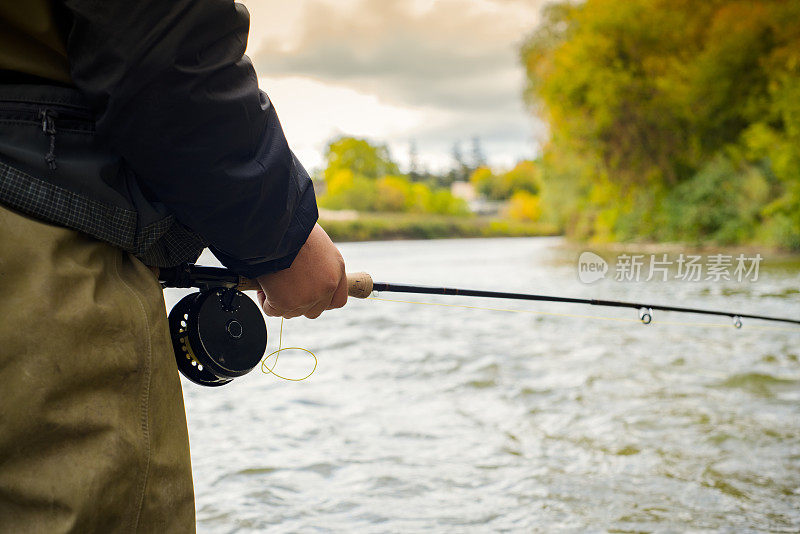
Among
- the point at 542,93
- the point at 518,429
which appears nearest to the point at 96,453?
the point at 518,429

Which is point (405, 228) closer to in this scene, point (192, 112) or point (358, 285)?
point (358, 285)

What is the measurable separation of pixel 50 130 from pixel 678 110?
90.5ft

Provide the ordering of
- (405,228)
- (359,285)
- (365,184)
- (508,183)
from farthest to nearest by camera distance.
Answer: (508,183) < (365,184) < (405,228) < (359,285)

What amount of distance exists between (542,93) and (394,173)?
3295 centimetres

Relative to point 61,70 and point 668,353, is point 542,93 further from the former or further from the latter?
point 61,70

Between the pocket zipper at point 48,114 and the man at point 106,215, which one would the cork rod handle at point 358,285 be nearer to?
the man at point 106,215

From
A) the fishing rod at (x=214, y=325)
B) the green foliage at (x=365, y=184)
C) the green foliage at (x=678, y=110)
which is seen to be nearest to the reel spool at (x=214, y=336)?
the fishing rod at (x=214, y=325)

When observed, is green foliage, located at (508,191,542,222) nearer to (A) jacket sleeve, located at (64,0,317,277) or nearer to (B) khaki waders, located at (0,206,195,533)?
(A) jacket sleeve, located at (64,0,317,277)

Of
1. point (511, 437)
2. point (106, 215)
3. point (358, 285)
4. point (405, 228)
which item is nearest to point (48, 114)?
point (106, 215)

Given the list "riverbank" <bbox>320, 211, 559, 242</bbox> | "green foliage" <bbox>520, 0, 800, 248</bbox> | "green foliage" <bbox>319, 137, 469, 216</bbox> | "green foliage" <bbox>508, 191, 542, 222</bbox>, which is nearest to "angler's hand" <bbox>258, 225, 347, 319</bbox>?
"green foliage" <bbox>520, 0, 800, 248</bbox>

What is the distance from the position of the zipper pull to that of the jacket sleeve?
6cm

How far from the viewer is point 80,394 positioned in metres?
0.96

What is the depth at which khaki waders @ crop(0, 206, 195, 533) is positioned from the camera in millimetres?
901

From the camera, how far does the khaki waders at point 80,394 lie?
901 mm
